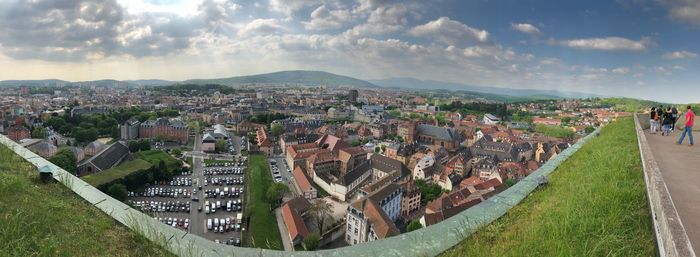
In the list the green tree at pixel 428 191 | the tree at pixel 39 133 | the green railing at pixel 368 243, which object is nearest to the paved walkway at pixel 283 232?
the green tree at pixel 428 191

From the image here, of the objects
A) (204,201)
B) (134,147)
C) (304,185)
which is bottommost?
(204,201)

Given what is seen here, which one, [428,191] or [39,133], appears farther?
[39,133]

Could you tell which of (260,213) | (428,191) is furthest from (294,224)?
(428,191)

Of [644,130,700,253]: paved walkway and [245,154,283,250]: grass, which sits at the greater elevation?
[644,130,700,253]: paved walkway

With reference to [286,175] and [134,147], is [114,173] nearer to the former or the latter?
[286,175]

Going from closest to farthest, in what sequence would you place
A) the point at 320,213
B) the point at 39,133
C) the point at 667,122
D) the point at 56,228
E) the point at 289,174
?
the point at 56,228 → the point at 667,122 → the point at 320,213 → the point at 289,174 → the point at 39,133

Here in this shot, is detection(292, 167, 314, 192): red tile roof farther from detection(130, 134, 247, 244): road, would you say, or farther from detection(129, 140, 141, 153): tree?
detection(129, 140, 141, 153): tree

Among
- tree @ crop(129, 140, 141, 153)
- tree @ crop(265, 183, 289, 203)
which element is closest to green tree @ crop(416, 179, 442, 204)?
tree @ crop(265, 183, 289, 203)
